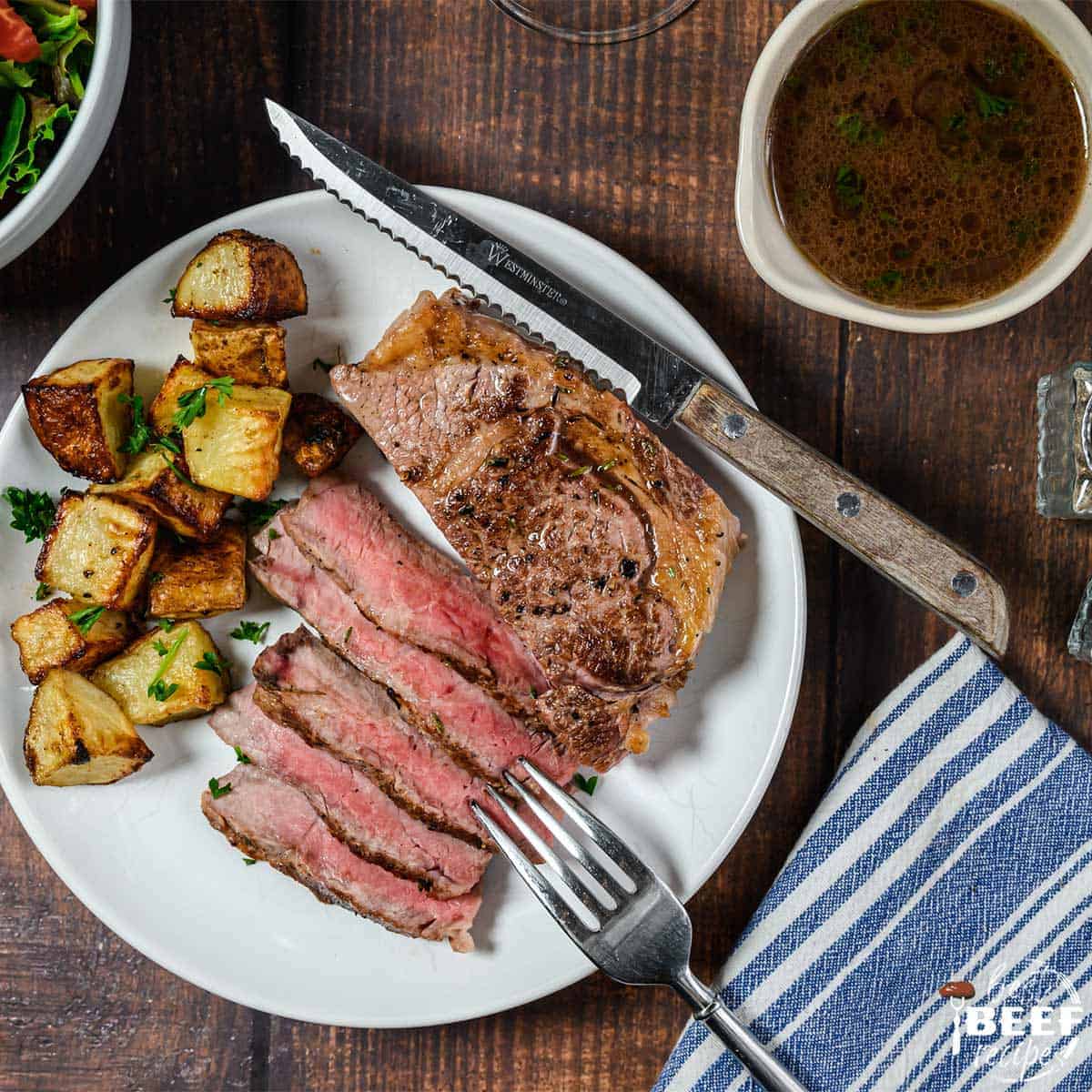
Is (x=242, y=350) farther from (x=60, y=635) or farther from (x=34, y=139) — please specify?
(x=60, y=635)

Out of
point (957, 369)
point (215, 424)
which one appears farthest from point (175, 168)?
point (957, 369)

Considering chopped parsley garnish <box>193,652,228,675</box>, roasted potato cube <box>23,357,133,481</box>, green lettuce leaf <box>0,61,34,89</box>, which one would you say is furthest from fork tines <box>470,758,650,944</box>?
green lettuce leaf <box>0,61,34,89</box>

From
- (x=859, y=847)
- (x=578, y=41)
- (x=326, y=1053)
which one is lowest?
(x=326, y=1053)

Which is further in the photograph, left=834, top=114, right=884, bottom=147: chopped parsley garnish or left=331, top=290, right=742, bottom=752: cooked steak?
left=834, top=114, right=884, bottom=147: chopped parsley garnish

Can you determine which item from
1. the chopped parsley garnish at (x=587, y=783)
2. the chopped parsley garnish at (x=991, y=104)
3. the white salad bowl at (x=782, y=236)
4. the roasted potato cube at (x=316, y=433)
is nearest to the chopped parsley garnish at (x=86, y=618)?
the roasted potato cube at (x=316, y=433)

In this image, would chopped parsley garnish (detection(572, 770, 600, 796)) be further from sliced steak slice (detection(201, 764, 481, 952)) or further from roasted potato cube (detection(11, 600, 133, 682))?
roasted potato cube (detection(11, 600, 133, 682))

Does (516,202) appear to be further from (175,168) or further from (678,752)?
(678,752)

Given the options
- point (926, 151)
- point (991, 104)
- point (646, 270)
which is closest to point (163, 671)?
point (646, 270)
